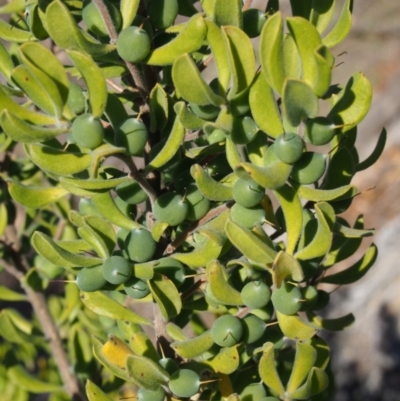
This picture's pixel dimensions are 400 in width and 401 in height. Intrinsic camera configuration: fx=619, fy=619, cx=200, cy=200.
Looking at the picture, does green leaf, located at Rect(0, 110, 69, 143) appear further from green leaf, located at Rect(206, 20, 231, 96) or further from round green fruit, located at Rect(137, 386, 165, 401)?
round green fruit, located at Rect(137, 386, 165, 401)

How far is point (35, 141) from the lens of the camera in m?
0.46

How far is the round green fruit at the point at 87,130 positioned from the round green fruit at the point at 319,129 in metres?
0.16

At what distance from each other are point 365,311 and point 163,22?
1643 mm

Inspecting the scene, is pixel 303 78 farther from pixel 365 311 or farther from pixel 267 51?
pixel 365 311

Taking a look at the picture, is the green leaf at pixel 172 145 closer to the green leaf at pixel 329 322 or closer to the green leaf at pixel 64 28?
the green leaf at pixel 64 28

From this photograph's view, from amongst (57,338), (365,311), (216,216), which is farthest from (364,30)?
(216,216)

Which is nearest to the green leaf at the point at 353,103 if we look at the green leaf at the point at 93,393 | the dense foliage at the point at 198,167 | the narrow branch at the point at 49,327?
the dense foliage at the point at 198,167

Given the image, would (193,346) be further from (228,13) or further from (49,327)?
(49,327)

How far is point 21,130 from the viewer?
17.4 inches

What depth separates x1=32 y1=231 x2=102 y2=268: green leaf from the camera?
0.52 meters

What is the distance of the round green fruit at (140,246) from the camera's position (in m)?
0.54

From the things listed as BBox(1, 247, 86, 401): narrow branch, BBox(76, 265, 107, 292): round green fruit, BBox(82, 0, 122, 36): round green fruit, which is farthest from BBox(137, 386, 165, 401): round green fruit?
BBox(1, 247, 86, 401): narrow branch

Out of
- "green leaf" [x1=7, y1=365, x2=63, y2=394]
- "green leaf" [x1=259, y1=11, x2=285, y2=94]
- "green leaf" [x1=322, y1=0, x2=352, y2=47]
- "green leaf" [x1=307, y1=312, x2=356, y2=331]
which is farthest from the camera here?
"green leaf" [x1=7, y1=365, x2=63, y2=394]

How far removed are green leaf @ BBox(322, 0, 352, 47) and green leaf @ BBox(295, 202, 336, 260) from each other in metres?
0.15
